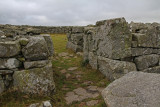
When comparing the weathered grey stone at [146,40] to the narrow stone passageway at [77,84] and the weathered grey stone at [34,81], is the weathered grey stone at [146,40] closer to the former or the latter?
the narrow stone passageway at [77,84]

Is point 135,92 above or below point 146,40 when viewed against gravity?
below

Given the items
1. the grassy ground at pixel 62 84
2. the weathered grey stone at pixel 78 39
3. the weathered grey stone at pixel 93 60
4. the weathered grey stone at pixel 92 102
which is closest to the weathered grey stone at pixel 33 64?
the grassy ground at pixel 62 84

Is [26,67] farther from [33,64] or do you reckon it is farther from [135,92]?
[135,92]

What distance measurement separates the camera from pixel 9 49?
21.2 feet

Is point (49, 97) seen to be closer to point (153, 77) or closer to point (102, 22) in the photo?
point (153, 77)

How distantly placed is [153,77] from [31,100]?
4.38m

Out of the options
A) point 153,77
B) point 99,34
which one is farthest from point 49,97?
point 99,34

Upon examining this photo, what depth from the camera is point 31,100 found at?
6051 millimetres

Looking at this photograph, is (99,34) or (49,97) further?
(99,34)

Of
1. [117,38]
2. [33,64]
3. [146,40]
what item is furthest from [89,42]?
[33,64]

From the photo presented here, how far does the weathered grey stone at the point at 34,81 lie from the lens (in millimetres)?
6254

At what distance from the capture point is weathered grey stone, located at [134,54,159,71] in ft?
29.6

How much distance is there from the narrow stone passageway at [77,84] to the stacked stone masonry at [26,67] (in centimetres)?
82

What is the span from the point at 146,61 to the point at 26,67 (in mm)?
6445
